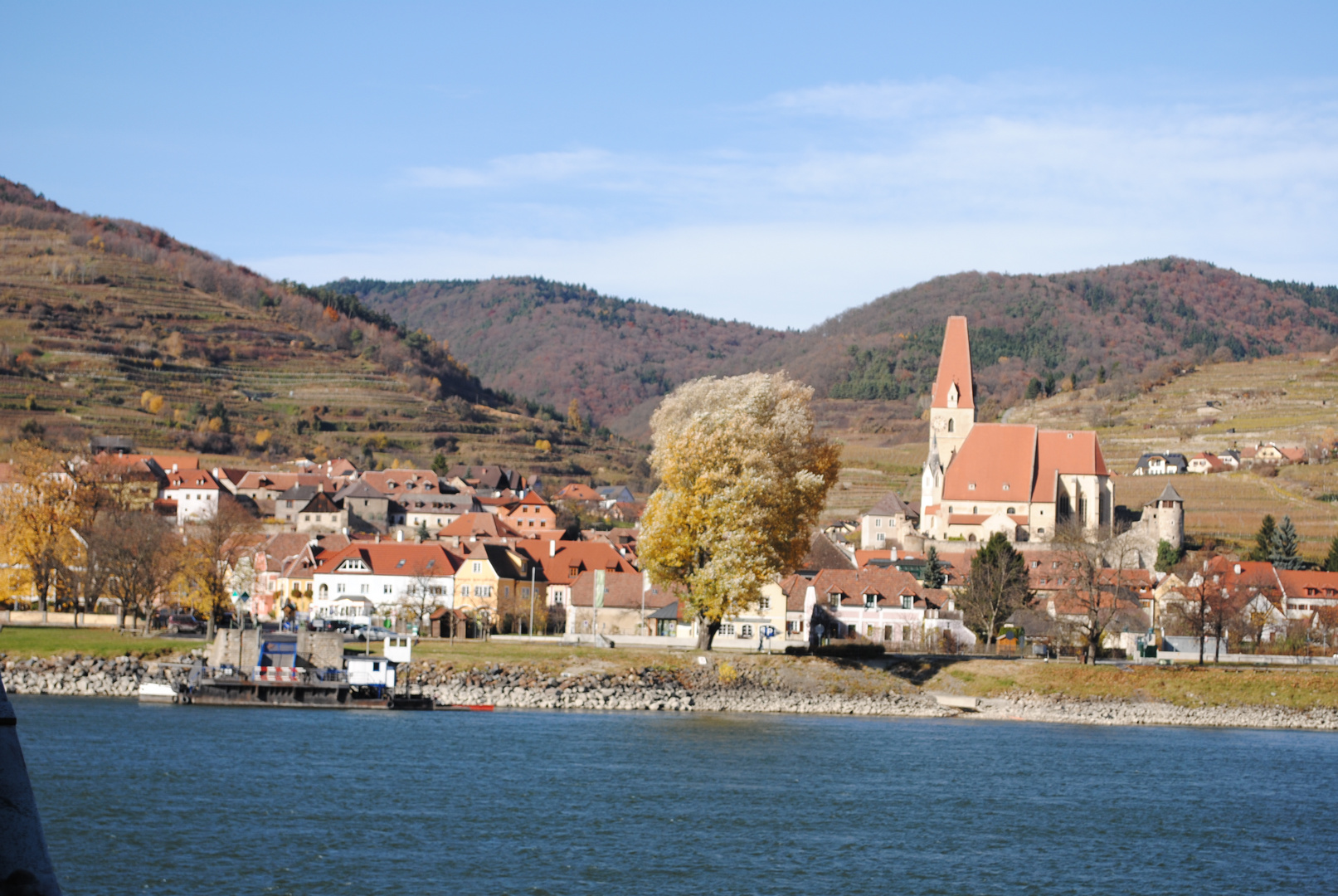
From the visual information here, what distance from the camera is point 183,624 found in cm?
5616

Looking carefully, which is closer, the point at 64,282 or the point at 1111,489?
the point at 1111,489

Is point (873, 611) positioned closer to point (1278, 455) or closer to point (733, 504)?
point (733, 504)

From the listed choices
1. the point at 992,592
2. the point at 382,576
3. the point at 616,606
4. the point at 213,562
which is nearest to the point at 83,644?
the point at 213,562

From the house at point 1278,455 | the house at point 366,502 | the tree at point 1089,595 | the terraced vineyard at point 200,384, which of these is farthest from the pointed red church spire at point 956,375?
the terraced vineyard at point 200,384

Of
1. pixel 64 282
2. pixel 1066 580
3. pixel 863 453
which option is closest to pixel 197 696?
pixel 1066 580

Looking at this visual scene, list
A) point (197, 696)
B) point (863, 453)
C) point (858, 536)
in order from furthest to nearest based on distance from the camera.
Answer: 1. point (863, 453)
2. point (858, 536)
3. point (197, 696)

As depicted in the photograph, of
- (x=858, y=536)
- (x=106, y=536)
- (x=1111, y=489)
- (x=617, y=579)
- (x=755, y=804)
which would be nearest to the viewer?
(x=755, y=804)

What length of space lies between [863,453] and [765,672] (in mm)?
105078

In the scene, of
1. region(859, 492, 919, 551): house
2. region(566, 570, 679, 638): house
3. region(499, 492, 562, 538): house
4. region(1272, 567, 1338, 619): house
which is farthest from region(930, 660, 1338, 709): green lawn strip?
region(499, 492, 562, 538): house

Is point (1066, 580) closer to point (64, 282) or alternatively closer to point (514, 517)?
point (514, 517)

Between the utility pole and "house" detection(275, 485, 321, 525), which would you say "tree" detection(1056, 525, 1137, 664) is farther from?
"house" detection(275, 485, 321, 525)

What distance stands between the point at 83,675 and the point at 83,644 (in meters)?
3.53

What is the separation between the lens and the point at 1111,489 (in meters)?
95.9

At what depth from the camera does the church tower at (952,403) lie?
103 m
